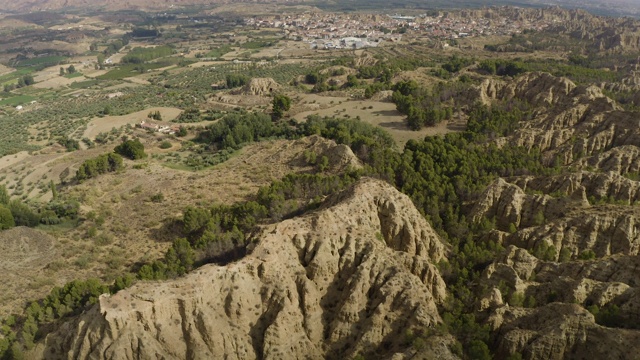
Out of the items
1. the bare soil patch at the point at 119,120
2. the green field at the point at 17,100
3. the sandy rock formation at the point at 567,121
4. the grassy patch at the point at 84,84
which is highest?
the sandy rock formation at the point at 567,121

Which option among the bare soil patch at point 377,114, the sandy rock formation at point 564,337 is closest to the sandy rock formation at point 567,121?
the bare soil patch at point 377,114

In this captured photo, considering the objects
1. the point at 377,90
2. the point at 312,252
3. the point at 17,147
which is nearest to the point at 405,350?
the point at 312,252

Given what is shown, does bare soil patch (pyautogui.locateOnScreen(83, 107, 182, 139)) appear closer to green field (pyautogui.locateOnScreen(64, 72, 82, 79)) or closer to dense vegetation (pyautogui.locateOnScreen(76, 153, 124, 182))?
dense vegetation (pyautogui.locateOnScreen(76, 153, 124, 182))

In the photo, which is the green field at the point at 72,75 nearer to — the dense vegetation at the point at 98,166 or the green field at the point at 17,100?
the green field at the point at 17,100

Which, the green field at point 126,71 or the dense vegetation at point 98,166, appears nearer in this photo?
the dense vegetation at point 98,166

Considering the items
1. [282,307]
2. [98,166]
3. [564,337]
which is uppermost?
[564,337]

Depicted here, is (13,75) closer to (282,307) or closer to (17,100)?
(17,100)

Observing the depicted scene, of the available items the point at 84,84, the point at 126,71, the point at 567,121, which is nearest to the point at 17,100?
the point at 84,84
